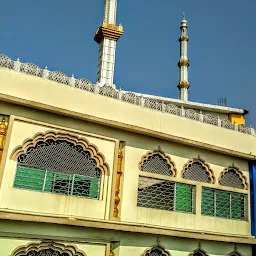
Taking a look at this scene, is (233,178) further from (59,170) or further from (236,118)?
(59,170)

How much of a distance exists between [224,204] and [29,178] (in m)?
5.62

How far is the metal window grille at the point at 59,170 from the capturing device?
776 centimetres

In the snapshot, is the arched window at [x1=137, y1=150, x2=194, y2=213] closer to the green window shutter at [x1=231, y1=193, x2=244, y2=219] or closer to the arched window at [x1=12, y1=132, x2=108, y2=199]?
the arched window at [x1=12, y1=132, x2=108, y2=199]

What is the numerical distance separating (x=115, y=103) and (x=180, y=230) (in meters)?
3.68

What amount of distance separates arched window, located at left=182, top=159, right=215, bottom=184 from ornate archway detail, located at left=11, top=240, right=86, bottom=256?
3687mm

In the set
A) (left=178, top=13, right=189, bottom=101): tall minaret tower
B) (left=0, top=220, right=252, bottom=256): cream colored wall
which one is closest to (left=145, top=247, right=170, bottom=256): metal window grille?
(left=0, top=220, right=252, bottom=256): cream colored wall

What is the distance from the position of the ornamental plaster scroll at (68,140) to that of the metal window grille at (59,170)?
3.6 inches

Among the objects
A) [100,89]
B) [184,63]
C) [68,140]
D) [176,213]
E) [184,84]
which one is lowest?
[176,213]

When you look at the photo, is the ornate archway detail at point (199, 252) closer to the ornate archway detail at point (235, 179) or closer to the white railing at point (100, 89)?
the ornate archway detail at point (235, 179)

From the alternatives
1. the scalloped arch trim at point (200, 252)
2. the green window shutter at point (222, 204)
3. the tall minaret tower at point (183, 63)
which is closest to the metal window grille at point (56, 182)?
the scalloped arch trim at point (200, 252)

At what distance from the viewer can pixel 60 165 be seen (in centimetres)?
813

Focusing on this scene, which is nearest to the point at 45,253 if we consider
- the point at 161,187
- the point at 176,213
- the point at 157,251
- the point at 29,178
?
the point at 29,178

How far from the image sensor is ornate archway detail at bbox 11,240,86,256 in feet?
23.8

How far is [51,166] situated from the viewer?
316 inches
